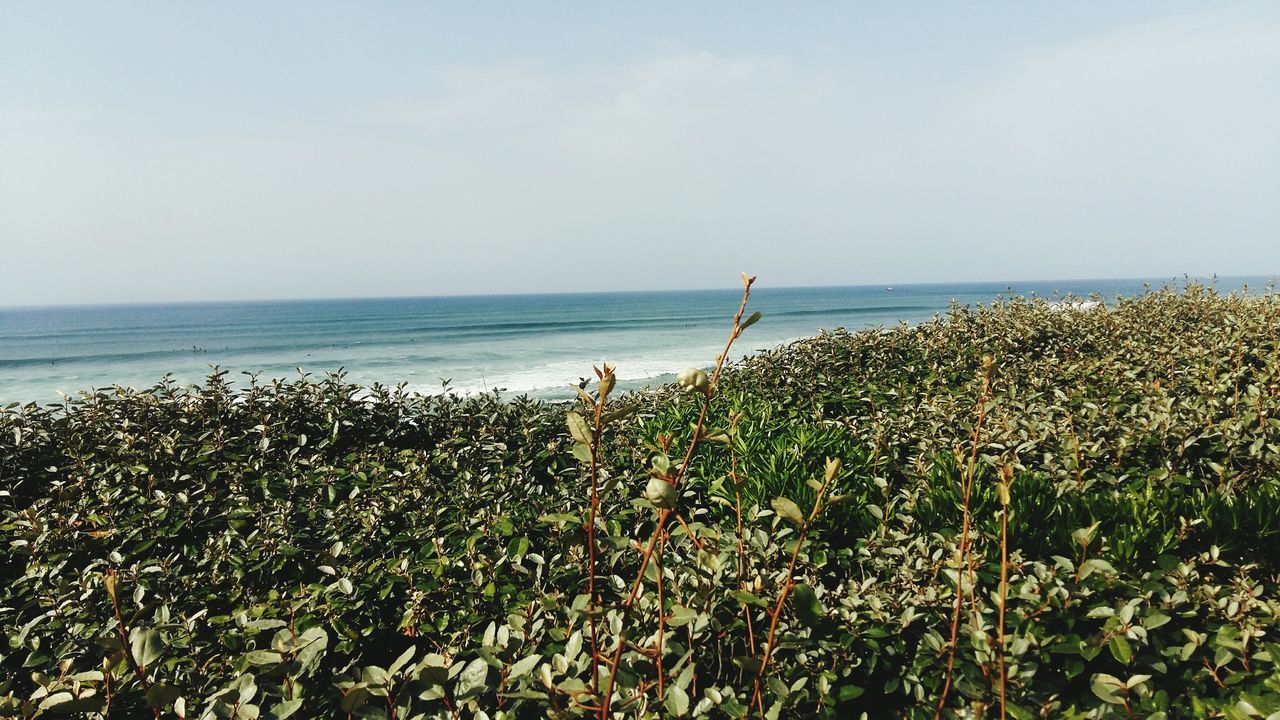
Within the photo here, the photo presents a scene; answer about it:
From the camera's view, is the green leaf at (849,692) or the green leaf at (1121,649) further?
the green leaf at (849,692)

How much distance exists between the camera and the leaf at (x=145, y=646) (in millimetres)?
1352

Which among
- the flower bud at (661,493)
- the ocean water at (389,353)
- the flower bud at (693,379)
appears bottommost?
the ocean water at (389,353)

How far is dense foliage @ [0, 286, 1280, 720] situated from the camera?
69.9 inches

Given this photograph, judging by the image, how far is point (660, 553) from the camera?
5.25 feet

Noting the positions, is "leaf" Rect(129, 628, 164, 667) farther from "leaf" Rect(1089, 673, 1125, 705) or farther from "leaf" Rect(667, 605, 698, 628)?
"leaf" Rect(1089, 673, 1125, 705)

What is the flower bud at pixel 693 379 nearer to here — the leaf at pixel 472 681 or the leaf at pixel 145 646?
the leaf at pixel 472 681

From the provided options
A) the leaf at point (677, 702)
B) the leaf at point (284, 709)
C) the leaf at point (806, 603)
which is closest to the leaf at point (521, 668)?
the leaf at point (677, 702)

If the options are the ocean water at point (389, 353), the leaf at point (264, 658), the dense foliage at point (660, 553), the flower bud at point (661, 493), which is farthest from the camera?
the ocean water at point (389, 353)

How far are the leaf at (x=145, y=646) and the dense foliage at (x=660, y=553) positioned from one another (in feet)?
0.08

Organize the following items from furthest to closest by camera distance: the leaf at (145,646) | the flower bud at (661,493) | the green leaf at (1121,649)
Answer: the green leaf at (1121,649) < the leaf at (145,646) < the flower bud at (661,493)

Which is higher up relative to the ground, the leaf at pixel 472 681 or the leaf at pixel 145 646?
the leaf at pixel 145 646

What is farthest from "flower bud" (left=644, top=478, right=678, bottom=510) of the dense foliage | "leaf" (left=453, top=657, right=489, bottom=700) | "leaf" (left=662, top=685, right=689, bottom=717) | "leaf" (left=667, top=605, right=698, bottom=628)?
"leaf" (left=453, top=657, right=489, bottom=700)

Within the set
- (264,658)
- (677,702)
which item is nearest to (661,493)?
(677,702)

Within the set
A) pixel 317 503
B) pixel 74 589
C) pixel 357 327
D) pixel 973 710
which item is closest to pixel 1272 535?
pixel 973 710
